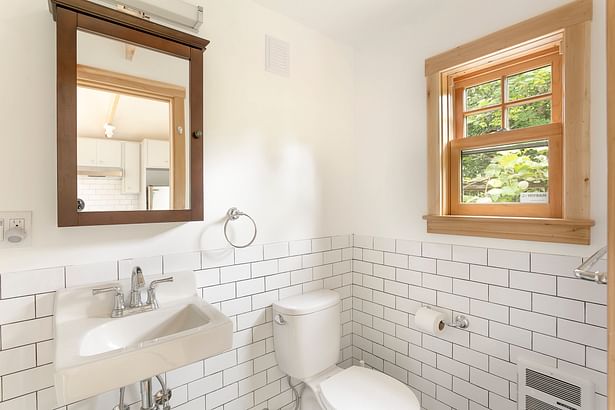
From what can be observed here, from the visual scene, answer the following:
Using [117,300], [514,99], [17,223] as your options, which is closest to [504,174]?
[514,99]

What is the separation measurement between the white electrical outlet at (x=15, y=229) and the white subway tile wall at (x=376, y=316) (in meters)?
0.12

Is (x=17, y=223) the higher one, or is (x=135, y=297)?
(x=17, y=223)

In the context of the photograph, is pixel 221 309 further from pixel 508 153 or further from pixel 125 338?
pixel 508 153

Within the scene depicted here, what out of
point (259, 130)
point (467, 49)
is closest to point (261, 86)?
point (259, 130)

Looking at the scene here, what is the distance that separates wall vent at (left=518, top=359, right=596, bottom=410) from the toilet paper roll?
0.36 m

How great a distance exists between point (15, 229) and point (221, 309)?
34.9 inches

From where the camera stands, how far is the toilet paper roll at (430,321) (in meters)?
1.62

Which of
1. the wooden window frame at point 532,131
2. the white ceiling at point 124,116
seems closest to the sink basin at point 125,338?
the white ceiling at point 124,116

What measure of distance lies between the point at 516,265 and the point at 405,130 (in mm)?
942

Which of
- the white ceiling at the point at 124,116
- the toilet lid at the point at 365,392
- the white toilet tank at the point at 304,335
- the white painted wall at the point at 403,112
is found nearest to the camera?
the white ceiling at the point at 124,116

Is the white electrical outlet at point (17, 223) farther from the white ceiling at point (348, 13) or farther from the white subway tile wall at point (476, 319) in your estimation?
the white subway tile wall at point (476, 319)

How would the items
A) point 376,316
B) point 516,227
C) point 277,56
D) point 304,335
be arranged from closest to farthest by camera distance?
point 516,227
point 304,335
point 277,56
point 376,316

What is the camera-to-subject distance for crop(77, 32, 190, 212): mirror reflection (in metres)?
1.20

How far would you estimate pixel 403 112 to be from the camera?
191cm
